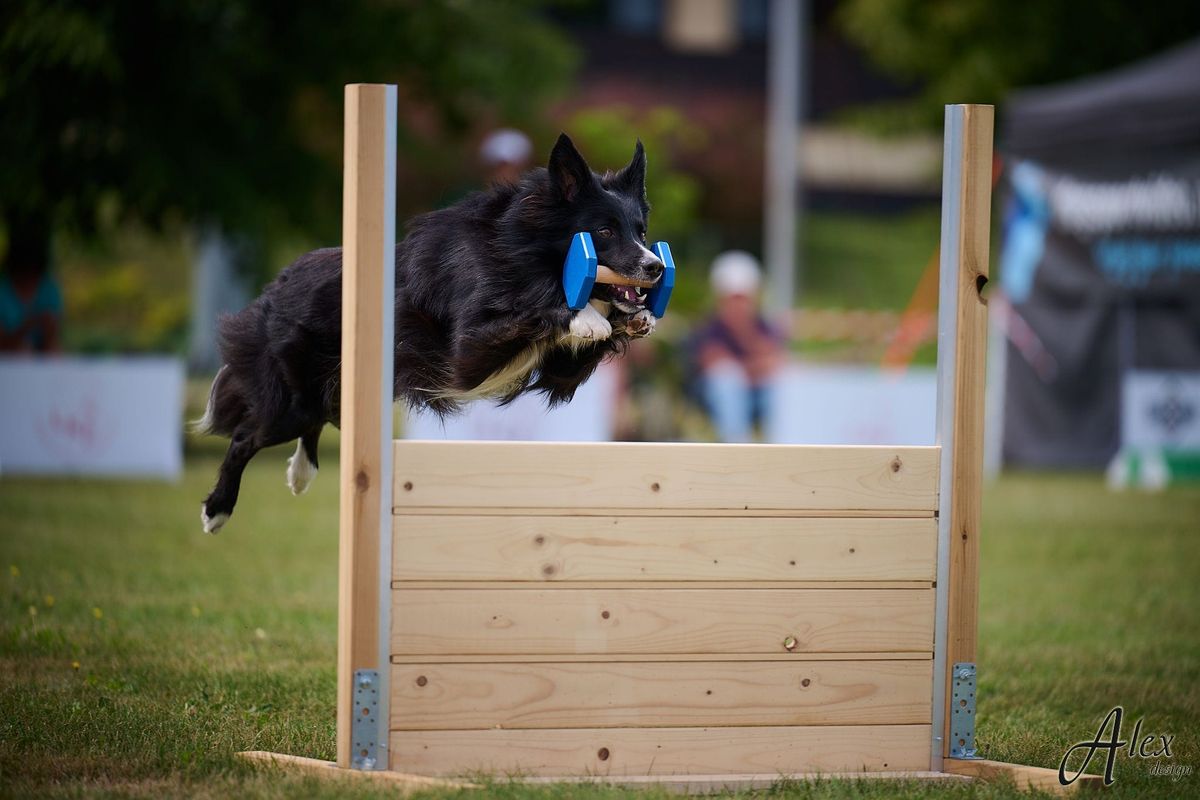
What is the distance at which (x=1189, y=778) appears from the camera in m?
3.65

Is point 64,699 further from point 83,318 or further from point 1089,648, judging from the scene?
point 83,318

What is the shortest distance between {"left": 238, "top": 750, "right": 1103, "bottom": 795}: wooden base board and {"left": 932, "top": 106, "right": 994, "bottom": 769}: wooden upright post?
0.30 feet

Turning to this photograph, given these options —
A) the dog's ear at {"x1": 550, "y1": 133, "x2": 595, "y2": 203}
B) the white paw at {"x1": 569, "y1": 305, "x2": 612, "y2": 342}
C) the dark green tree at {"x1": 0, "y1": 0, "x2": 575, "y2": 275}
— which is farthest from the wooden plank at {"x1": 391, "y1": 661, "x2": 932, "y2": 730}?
the dark green tree at {"x1": 0, "y1": 0, "x2": 575, "y2": 275}

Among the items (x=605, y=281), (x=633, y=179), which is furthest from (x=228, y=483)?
(x=633, y=179)

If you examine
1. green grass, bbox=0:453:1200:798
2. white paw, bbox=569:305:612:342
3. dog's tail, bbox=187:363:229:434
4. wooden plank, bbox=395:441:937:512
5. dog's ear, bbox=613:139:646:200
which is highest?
dog's ear, bbox=613:139:646:200

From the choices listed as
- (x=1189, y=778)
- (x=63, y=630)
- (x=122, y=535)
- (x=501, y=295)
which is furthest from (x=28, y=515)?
(x=1189, y=778)

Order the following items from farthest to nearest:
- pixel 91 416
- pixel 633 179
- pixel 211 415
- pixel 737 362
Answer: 1. pixel 737 362
2. pixel 91 416
3. pixel 211 415
4. pixel 633 179

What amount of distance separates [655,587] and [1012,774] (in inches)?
42.1

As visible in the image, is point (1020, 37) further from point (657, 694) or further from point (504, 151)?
point (657, 694)

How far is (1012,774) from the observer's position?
3471 mm

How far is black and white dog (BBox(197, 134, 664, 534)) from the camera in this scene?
12.6 feet

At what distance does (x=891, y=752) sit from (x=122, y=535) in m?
5.40

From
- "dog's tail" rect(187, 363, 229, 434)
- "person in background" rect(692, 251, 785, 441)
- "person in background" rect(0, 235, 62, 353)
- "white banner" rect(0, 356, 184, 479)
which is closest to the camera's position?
"dog's tail" rect(187, 363, 229, 434)

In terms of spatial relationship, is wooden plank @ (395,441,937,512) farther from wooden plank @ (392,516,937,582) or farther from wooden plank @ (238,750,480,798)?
wooden plank @ (238,750,480,798)
